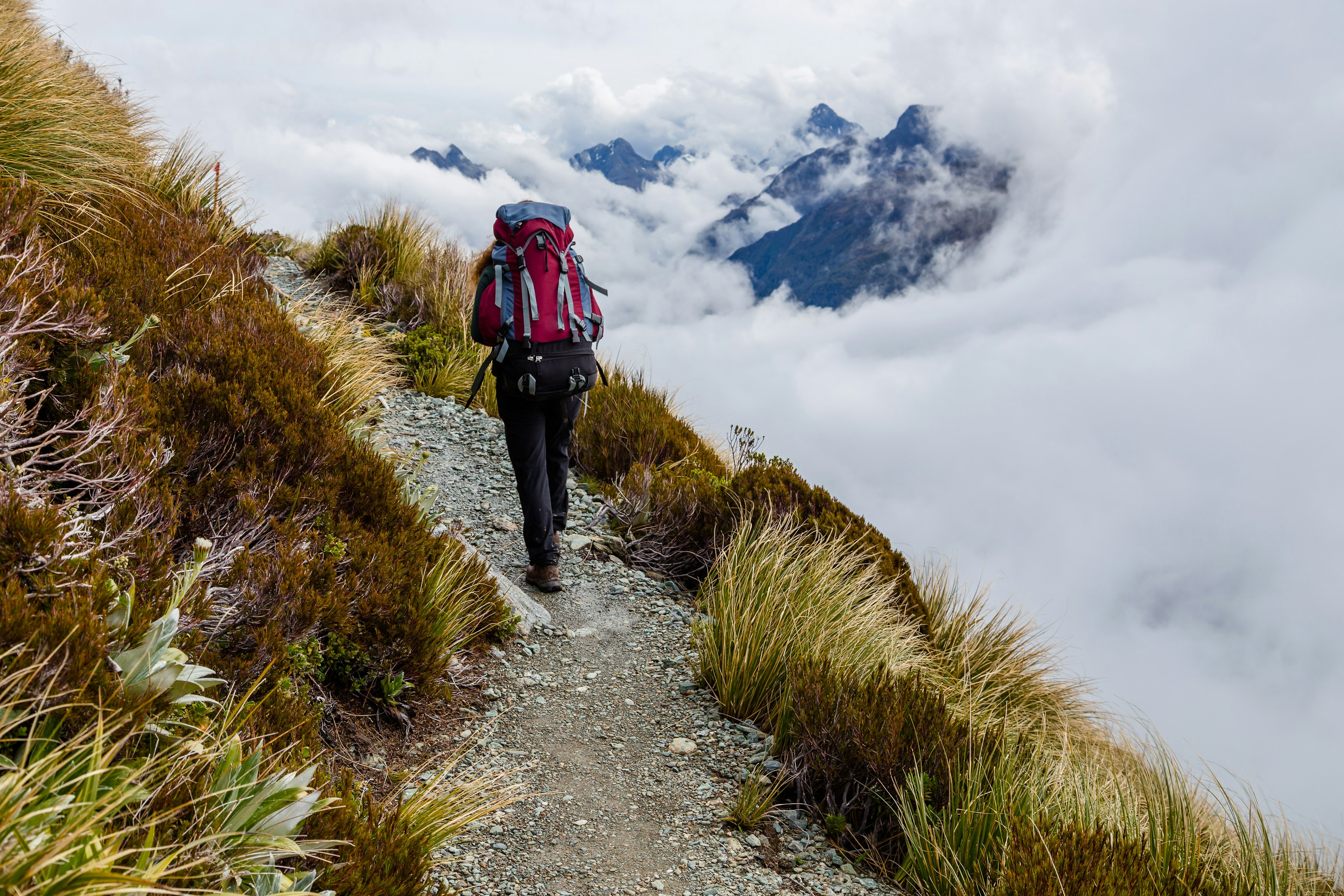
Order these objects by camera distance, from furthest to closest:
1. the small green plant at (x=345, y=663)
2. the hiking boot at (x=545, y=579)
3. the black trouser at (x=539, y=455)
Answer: the hiking boot at (x=545, y=579) < the black trouser at (x=539, y=455) < the small green plant at (x=345, y=663)

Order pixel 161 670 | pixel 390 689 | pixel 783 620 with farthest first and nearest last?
1. pixel 783 620
2. pixel 390 689
3. pixel 161 670

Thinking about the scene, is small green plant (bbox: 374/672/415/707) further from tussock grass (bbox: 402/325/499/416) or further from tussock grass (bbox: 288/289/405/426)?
tussock grass (bbox: 402/325/499/416)

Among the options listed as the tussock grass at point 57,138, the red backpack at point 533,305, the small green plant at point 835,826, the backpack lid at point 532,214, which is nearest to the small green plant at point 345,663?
the red backpack at point 533,305

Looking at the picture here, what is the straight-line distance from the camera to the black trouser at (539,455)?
5285 mm

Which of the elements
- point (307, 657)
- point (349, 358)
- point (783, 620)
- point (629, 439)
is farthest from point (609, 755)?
point (349, 358)

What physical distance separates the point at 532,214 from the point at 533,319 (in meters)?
0.66

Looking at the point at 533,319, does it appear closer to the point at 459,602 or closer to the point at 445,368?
the point at 459,602

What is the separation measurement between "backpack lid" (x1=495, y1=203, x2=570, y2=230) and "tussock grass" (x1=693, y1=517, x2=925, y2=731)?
2.44 meters

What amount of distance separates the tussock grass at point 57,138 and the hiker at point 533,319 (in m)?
2.50

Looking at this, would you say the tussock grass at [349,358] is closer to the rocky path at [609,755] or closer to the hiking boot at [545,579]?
the rocky path at [609,755]

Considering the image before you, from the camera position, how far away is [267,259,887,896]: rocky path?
3.28 metres

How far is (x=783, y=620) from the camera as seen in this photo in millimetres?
4688

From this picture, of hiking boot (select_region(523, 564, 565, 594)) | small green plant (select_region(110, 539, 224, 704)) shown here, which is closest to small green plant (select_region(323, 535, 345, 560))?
small green plant (select_region(110, 539, 224, 704))

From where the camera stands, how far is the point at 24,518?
88.6 inches
